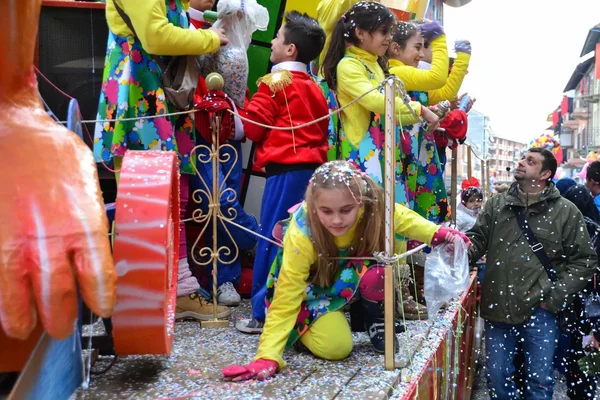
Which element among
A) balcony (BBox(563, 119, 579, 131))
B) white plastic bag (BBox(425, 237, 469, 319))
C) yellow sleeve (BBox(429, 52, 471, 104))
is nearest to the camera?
white plastic bag (BBox(425, 237, 469, 319))

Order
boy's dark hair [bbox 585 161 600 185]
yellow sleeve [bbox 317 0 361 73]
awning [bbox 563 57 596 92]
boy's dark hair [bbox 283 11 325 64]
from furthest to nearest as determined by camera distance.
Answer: awning [bbox 563 57 596 92], boy's dark hair [bbox 585 161 600 185], yellow sleeve [bbox 317 0 361 73], boy's dark hair [bbox 283 11 325 64]

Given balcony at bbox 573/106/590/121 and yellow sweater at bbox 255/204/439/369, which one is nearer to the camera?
yellow sweater at bbox 255/204/439/369

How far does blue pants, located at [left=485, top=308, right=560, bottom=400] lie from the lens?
3361 millimetres

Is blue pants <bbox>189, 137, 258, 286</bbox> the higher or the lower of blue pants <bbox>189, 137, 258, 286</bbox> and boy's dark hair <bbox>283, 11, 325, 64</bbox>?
the lower

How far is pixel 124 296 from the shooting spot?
1804 mm

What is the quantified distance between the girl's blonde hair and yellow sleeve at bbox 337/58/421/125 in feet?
1.71

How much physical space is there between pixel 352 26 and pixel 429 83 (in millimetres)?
743

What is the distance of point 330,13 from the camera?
11.8 feet

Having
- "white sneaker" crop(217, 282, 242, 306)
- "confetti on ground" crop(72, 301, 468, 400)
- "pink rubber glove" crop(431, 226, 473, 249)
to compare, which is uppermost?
"pink rubber glove" crop(431, 226, 473, 249)

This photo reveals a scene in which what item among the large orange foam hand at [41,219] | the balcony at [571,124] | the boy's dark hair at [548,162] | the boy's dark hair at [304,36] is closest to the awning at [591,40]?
the balcony at [571,124]

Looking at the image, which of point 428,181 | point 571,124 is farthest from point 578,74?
point 428,181

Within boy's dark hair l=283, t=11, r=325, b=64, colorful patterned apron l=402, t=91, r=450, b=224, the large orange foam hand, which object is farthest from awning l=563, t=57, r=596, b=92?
the large orange foam hand

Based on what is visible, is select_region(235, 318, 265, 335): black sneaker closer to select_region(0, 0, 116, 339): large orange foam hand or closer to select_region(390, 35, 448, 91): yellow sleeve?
select_region(0, 0, 116, 339): large orange foam hand

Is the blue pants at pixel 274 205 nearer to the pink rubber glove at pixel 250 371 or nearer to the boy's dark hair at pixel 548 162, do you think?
the pink rubber glove at pixel 250 371
